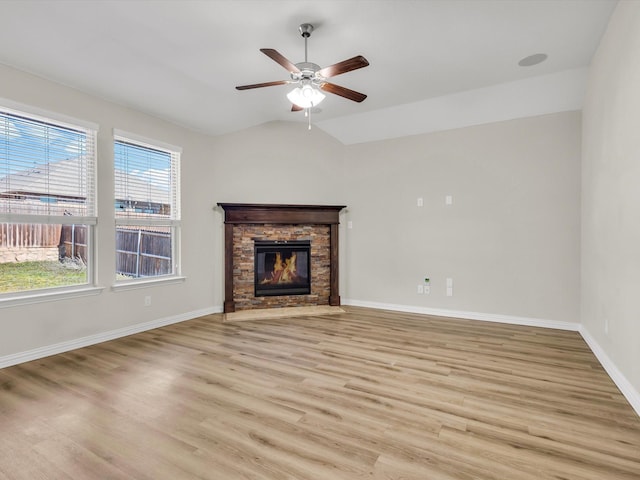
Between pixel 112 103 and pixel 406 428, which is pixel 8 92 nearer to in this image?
pixel 112 103

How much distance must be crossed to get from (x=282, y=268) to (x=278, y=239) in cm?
47

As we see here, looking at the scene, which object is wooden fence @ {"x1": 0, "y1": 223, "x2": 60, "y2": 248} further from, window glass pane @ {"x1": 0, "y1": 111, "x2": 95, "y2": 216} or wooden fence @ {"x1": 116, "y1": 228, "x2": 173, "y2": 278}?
wooden fence @ {"x1": 116, "y1": 228, "x2": 173, "y2": 278}

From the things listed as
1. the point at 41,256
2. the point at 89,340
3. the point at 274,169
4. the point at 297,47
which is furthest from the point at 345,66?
the point at 89,340

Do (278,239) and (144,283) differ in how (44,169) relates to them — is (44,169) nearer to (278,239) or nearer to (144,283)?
(144,283)

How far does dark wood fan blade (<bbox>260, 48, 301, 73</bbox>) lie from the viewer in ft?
7.87

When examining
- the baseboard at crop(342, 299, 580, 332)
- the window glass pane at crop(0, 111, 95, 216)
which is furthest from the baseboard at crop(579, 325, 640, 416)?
the window glass pane at crop(0, 111, 95, 216)

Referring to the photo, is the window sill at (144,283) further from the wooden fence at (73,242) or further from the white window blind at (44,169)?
the white window blind at (44,169)

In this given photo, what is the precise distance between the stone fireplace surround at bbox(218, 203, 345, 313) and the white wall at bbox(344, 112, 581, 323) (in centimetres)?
35

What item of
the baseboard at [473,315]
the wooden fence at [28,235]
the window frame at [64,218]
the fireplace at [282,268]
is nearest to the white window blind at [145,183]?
the window frame at [64,218]

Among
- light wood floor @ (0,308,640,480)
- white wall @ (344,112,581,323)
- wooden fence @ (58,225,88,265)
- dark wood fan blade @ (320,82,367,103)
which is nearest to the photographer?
light wood floor @ (0,308,640,480)

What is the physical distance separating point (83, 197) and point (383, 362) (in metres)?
3.51

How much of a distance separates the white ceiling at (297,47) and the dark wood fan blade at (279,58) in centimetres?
43

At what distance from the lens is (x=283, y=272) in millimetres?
5371

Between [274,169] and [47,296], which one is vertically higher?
[274,169]
